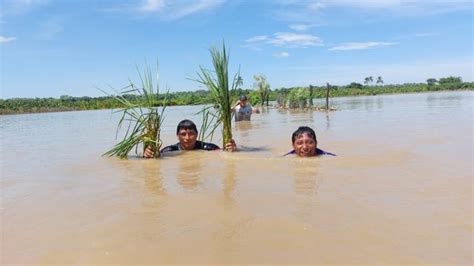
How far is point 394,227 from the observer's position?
2898mm

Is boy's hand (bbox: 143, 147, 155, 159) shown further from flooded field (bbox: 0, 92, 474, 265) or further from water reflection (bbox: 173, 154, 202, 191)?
water reflection (bbox: 173, 154, 202, 191)

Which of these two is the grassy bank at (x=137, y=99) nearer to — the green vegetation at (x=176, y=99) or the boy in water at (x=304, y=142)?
the green vegetation at (x=176, y=99)

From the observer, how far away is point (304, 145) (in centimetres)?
596

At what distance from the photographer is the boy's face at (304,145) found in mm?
5953

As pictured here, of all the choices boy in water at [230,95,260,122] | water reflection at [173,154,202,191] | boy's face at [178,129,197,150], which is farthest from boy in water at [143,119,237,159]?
boy in water at [230,95,260,122]

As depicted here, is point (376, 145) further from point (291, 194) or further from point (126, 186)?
point (126, 186)

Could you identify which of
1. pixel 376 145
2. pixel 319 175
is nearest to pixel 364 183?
pixel 319 175

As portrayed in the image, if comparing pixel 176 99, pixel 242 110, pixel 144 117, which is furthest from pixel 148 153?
pixel 242 110

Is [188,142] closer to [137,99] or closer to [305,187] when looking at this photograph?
[137,99]

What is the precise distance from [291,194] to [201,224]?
3.85 feet

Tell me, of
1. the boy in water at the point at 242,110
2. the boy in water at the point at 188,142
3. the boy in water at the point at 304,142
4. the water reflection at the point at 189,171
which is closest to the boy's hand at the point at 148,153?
the boy in water at the point at 188,142

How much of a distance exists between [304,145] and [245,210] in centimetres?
269

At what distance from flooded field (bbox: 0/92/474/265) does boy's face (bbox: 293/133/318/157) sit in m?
0.18

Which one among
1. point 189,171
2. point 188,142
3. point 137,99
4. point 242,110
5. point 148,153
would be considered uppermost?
point 137,99
